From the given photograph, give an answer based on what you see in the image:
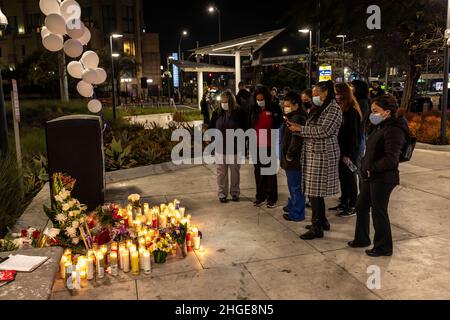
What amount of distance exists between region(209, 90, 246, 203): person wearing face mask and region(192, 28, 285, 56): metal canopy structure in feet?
28.8

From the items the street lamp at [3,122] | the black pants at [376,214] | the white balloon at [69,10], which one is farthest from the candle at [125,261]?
the white balloon at [69,10]

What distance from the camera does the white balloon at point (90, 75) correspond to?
31.0 feet

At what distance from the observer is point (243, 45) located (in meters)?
18.3

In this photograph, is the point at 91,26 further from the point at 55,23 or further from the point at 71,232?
the point at 71,232

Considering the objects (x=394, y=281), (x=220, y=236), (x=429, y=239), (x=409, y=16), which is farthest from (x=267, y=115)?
(x=409, y=16)

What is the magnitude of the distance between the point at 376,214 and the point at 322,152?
0.97m

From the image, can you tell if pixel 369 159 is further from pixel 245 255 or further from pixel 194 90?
pixel 194 90

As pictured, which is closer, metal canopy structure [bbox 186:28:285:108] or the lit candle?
the lit candle

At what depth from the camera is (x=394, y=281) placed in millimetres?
4312

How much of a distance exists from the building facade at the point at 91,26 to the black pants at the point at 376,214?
193ft

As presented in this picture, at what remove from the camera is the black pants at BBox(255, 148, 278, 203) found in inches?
273

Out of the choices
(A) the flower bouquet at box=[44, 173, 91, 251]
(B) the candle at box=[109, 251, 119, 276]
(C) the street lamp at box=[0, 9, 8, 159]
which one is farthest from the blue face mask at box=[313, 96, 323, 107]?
(C) the street lamp at box=[0, 9, 8, 159]

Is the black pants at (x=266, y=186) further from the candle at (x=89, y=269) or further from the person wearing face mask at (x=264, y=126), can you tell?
the candle at (x=89, y=269)

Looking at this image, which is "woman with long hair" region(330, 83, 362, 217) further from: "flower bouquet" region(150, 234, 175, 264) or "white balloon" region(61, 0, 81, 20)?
"white balloon" region(61, 0, 81, 20)
